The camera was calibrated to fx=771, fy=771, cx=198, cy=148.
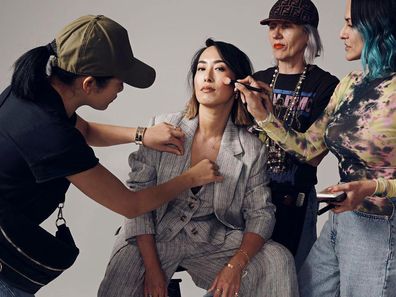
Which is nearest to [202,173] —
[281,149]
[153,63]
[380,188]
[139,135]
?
[139,135]

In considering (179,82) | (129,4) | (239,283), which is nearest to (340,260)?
(239,283)

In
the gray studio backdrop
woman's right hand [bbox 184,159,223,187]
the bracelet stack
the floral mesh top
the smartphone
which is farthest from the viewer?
the gray studio backdrop

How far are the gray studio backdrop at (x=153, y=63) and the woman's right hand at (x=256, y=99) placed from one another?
1.53 meters

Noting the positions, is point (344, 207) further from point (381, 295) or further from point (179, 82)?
point (179, 82)

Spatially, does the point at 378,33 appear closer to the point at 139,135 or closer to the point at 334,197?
the point at 334,197

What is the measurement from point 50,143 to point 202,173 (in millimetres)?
622

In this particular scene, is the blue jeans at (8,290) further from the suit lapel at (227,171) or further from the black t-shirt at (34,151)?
the suit lapel at (227,171)

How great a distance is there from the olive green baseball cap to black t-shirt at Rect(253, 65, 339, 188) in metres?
0.73

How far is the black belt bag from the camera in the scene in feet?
7.17

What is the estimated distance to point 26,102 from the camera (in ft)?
7.20

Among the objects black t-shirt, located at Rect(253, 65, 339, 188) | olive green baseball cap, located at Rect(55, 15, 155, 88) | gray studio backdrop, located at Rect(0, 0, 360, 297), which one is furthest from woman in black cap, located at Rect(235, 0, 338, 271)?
gray studio backdrop, located at Rect(0, 0, 360, 297)

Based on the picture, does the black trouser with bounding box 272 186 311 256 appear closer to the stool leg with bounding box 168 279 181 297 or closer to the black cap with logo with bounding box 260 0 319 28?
the stool leg with bounding box 168 279 181 297

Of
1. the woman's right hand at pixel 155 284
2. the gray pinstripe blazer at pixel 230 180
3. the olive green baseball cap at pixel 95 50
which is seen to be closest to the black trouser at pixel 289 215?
the gray pinstripe blazer at pixel 230 180

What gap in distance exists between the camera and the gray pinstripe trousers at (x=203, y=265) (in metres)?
2.61
